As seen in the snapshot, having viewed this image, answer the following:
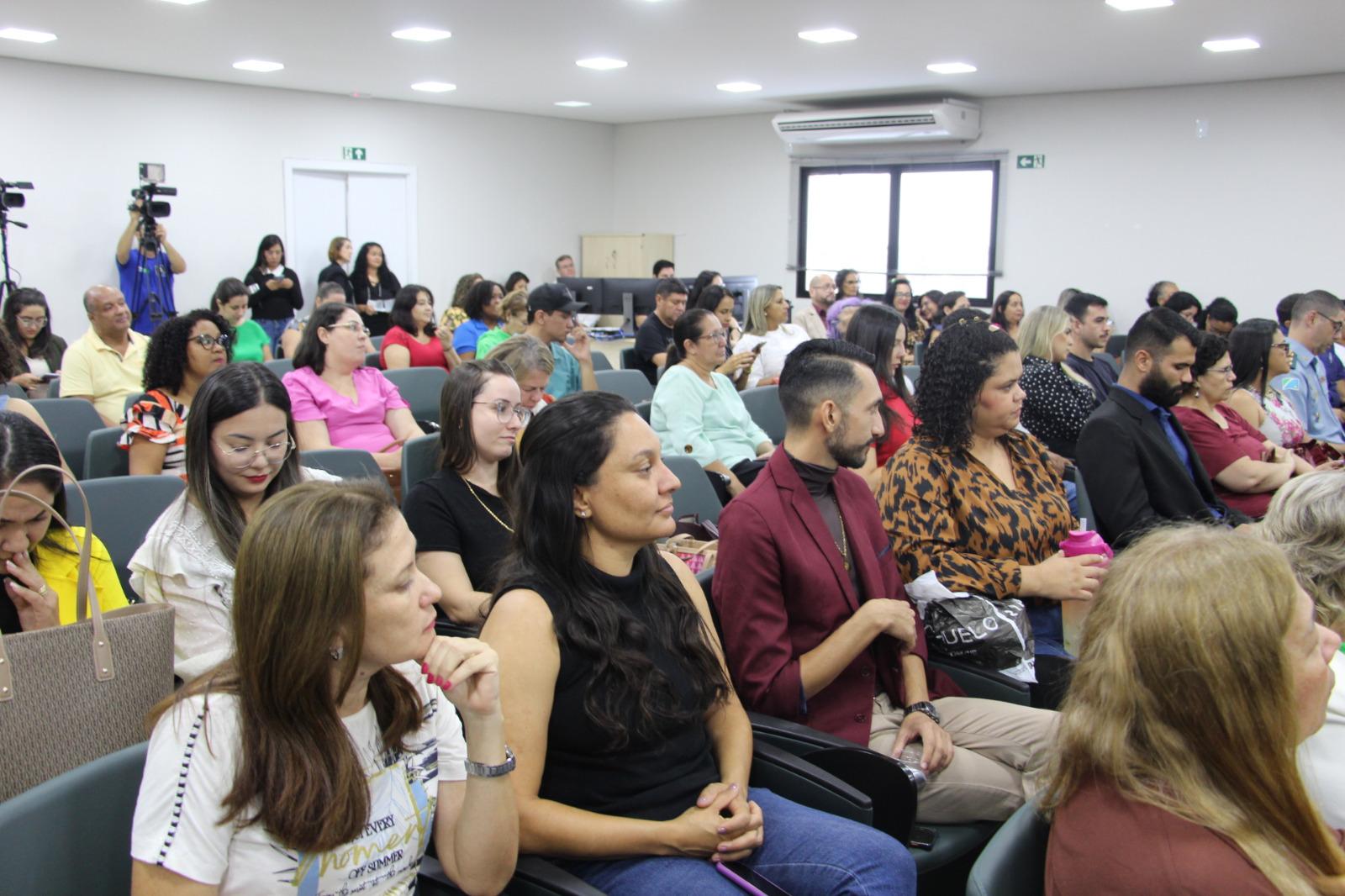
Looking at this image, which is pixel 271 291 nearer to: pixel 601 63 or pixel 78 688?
pixel 601 63

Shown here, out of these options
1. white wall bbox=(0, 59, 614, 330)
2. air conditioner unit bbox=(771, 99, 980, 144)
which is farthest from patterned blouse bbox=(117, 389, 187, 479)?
air conditioner unit bbox=(771, 99, 980, 144)

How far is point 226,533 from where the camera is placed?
211 centimetres

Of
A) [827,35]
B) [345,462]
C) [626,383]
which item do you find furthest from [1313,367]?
[345,462]

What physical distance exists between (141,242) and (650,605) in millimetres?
8004

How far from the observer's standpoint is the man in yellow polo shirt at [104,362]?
4750 millimetres

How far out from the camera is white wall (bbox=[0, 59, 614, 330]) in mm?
8609

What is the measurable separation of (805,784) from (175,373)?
255cm

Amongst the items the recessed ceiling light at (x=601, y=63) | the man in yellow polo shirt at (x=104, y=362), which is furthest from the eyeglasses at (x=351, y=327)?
the recessed ceiling light at (x=601, y=63)

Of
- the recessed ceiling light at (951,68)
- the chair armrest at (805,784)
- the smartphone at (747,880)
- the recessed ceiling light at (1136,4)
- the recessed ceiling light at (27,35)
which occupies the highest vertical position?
the recessed ceiling light at (951,68)

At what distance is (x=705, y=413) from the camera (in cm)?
445

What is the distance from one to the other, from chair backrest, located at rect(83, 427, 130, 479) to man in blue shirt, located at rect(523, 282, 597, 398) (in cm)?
208

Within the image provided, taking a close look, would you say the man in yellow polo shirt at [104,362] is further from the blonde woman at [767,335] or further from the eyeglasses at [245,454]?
the blonde woman at [767,335]

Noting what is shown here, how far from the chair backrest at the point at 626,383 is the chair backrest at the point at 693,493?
1.94 metres

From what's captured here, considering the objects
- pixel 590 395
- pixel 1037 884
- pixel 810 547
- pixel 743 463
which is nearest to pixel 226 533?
pixel 590 395
